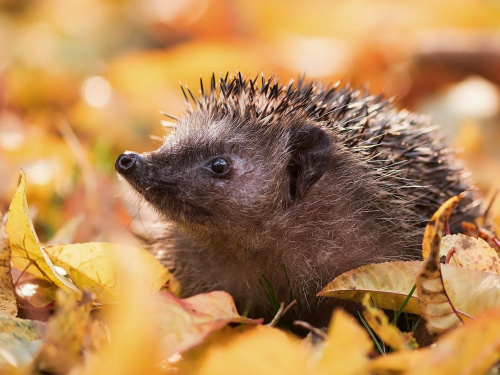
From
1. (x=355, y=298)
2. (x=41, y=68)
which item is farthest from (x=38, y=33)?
(x=355, y=298)

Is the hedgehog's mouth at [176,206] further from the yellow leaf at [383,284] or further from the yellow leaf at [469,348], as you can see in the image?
the yellow leaf at [469,348]

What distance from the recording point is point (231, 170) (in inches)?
95.8

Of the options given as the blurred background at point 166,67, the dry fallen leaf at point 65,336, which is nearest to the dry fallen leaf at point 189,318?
the dry fallen leaf at point 65,336

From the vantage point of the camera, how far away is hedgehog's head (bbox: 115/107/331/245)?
2.38m

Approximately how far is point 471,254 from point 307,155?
2.32 feet

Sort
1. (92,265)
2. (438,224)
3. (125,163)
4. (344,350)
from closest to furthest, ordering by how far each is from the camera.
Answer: (344,350) → (438,224) → (92,265) → (125,163)

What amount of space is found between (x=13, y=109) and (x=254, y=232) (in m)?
3.25

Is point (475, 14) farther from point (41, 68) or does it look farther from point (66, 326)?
point (66, 326)

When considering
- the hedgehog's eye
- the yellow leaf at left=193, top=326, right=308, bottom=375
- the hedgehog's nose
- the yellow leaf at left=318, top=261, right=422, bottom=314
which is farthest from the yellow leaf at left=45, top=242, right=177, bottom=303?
the yellow leaf at left=193, top=326, right=308, bottom=375

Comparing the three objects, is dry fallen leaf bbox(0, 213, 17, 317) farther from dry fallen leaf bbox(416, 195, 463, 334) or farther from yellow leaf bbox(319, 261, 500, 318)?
dry fallen leaf bbox(416, 195, 463, 334)

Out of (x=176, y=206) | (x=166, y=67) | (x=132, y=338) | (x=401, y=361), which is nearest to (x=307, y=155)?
(x=176, y=206)

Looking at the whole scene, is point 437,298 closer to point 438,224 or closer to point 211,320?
point 438,224

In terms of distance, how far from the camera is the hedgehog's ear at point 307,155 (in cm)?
246

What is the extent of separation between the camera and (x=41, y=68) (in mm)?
5570
